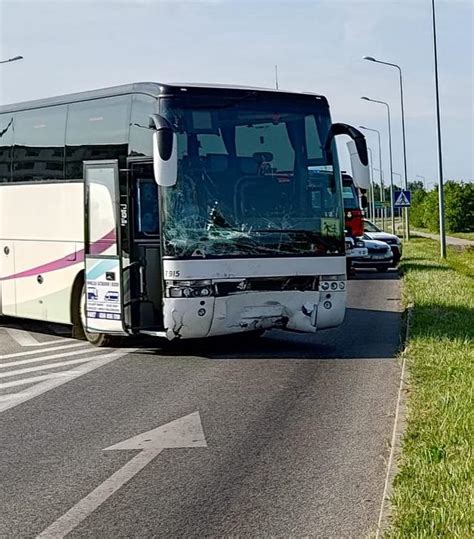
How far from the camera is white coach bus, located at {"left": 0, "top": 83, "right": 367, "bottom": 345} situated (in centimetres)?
1391

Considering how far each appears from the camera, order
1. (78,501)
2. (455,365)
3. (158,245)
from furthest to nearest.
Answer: (158,245), (455,365), (78,501)

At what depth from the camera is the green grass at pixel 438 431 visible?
20.8 feet

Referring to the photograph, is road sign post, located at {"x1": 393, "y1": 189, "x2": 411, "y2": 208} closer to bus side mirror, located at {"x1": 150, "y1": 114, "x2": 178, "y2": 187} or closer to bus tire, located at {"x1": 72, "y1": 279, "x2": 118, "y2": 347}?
bus tire, located at {"x1": 72, "y1": 279, "x2": 118, "y2": 347}

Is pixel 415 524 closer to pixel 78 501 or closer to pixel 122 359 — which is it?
pixel 78 501

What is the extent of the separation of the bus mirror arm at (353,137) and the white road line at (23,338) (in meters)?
5.25

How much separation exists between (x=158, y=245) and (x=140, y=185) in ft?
2.64

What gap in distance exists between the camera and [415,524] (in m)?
6.23

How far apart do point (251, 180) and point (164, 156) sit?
51.7 inches

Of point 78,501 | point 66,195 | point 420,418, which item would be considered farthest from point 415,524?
point 66,195

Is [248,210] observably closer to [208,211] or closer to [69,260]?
[208,211]

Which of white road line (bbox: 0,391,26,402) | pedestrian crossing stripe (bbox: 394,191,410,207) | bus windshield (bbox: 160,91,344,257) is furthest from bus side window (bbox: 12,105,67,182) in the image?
pedestrian crossing stripe (bbox: 394,191,410,207)

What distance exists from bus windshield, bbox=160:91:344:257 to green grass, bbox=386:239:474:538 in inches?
80.7

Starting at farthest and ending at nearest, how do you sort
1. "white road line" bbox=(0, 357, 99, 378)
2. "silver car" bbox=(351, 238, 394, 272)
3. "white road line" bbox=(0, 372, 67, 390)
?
"silver car" bbox=(351, 238, 394, 272) < "white road line" bbox=(0, 357, 99, 378) < "white road line" bbox=(0, 372, 67, 390)

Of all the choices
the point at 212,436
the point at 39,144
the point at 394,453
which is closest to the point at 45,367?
the point at 39,144
